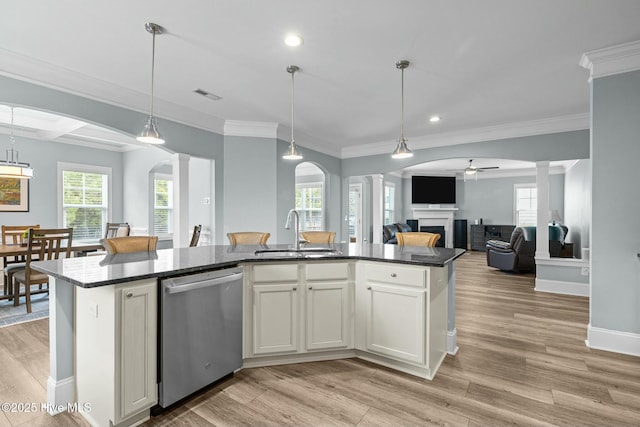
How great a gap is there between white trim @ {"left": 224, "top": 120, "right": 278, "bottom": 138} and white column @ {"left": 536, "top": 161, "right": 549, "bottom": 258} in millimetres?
4373

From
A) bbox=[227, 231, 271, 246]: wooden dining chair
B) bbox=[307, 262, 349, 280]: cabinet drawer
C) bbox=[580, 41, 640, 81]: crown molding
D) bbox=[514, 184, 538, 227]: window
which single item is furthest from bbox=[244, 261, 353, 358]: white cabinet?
bbox=[514, 184, 538, 227]: window

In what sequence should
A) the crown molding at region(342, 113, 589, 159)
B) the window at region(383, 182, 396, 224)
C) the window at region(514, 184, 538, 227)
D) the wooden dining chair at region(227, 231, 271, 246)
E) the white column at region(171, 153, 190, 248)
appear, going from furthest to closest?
1. the window at region(383, 182, 396, 224)
2. the window at region(514, 184, 538, 227)
3. the crown molding at region(342, 113, 589, 159)
4. the white column at region(171, 153, 190, 248)
5. the wooden dining chair at region(227, 231, 271, 246)

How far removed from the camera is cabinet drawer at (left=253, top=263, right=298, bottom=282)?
8.25 feet

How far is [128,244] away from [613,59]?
461cm

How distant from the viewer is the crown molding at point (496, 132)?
4680 mm

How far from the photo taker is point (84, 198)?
651cm

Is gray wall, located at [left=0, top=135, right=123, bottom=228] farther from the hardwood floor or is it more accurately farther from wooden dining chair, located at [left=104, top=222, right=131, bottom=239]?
the hardwood floor

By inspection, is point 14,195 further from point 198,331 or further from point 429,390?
point 429,390

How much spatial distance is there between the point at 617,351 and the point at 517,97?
9.58ft

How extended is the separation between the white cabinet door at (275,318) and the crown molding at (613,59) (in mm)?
3399

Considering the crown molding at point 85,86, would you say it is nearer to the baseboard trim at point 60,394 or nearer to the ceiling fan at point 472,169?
the baseboard trim at point 60,394

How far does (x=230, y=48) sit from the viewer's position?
279 centimetres

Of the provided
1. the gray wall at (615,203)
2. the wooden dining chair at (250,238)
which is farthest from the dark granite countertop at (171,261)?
the gray wall at (615,203)

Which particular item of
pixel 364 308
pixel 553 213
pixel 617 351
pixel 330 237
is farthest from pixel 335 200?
pixel 553 213
